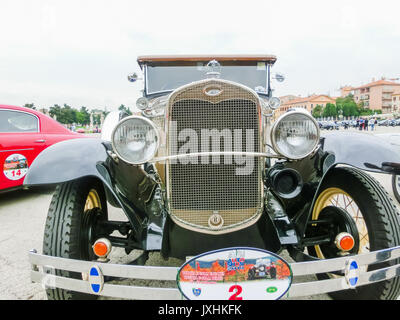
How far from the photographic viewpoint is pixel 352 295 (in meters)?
1.76

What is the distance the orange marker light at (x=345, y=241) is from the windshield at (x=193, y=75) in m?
Answer: 1.85

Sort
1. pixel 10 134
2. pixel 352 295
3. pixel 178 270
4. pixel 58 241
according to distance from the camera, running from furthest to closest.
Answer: pixel 10 134
pixel 352 295
pixel 58 241
pixel 178 270

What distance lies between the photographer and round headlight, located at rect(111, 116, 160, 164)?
159 cm

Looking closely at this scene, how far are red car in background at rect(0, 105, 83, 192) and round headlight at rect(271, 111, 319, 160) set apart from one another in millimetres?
3921

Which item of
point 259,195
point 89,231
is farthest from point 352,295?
point 89,231

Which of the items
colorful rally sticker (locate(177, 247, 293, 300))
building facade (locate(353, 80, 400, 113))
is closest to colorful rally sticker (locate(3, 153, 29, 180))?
colorful rally sticker (locate(177, 247, 293, 300))

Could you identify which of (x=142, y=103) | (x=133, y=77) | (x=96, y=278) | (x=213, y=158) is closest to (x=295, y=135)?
(x=213, y=158)

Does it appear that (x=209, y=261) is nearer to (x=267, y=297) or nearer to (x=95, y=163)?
(x=267, y=297)

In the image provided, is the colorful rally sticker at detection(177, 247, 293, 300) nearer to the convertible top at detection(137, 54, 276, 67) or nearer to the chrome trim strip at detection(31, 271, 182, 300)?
the chrome trim strip at detection(31, 271, 182, 300)

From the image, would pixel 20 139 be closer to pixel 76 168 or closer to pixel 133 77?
pixel 133 77

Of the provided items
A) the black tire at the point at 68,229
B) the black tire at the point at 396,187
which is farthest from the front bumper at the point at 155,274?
the black tire at the point at 396,187

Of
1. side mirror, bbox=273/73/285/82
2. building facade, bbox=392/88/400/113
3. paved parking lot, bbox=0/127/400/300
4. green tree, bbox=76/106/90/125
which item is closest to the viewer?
paved parking lot, bbox=0/127/400/300

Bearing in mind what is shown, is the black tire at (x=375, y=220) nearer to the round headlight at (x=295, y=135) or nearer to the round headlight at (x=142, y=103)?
the round headlight at (x=295, y=135)

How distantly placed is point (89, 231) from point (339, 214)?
5.29 ft
